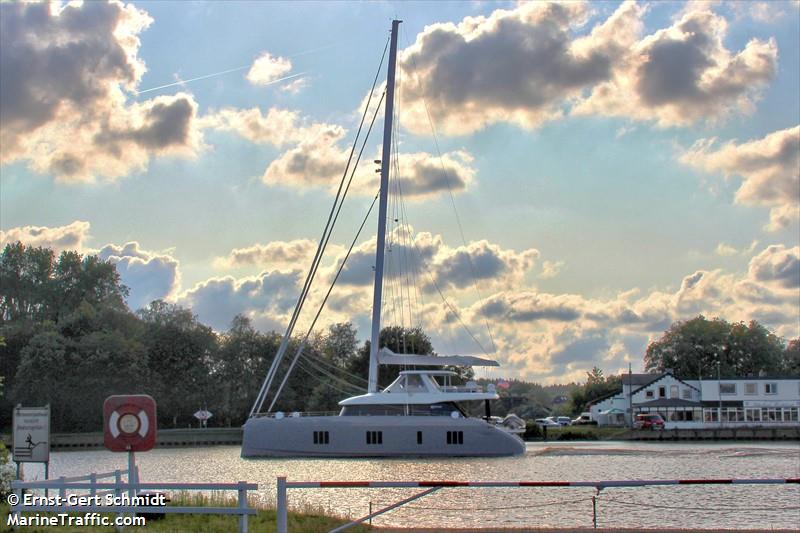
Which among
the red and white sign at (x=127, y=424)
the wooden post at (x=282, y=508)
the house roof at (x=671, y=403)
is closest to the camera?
the wooden post at (x=282, y=508)

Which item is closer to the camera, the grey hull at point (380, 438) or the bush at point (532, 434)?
the grey hull at point (380, 438)

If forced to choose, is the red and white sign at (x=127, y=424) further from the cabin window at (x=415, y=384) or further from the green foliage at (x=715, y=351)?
the green foliage at (x=715, y=351)

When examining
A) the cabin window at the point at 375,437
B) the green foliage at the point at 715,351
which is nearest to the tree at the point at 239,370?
the cabin window at the point at 375,437

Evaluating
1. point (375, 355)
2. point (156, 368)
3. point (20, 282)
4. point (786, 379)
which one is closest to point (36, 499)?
point (375, 355)

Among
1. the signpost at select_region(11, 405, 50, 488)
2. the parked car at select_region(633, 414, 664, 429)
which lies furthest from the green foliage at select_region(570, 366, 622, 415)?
the signpost at select_region(11, 405, 50, 488)

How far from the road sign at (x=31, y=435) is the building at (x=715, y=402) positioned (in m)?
69.4

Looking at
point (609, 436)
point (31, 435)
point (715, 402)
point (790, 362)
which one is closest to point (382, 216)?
point (31, 435)

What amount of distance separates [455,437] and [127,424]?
3363cm

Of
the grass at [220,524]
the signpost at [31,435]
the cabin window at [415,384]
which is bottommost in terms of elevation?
the grass at [220,524]

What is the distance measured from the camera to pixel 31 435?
20.1 m

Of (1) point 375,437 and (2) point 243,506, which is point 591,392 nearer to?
(1) point 375,437

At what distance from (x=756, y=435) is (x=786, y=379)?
14348mm

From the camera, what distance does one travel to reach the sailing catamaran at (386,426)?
47.6 m

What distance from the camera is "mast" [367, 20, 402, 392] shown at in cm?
4762
